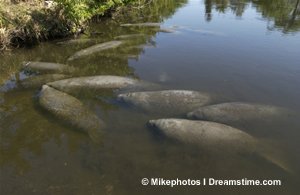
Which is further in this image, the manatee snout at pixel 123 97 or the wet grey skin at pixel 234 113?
the manatee snout at pixel 123 97

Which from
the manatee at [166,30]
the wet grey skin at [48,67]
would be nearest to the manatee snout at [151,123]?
the wet grey skin at [48,67]

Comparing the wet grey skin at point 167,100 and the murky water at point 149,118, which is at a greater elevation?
the wet grey skin at point 167,100

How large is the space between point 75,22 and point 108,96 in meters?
8.24

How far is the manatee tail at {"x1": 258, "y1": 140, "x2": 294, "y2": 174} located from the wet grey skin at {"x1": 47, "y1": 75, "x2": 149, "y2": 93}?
4.35 metres

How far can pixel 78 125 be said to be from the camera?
A: 27.0 ft

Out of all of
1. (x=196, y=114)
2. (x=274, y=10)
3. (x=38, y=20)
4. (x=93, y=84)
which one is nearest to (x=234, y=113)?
(x=196, y=114)

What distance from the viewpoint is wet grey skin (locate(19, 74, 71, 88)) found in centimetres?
1109

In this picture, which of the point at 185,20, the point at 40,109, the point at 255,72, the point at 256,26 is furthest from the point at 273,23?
the point at 40,109

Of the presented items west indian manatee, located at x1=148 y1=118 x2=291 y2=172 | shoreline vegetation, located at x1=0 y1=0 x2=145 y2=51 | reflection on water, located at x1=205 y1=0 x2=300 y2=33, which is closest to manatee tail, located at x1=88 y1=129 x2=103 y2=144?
west indian manatee, located at x1=148 y1=118 x2=291 y2=172

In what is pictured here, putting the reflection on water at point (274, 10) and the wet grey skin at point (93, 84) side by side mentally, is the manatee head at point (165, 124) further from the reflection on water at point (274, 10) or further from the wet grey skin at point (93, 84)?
the reflection on water at point (274, 10)

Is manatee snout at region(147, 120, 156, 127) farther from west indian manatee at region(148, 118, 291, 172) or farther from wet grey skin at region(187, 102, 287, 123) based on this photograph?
wet grey skin at region(187, 102, 287, 123)

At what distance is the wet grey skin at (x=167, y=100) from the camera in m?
8.88

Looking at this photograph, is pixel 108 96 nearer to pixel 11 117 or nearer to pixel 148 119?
pixel 148 119

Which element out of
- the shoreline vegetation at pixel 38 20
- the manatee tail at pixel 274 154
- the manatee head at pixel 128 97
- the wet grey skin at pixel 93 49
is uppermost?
the shoreline vegetation at pixel 38 20
